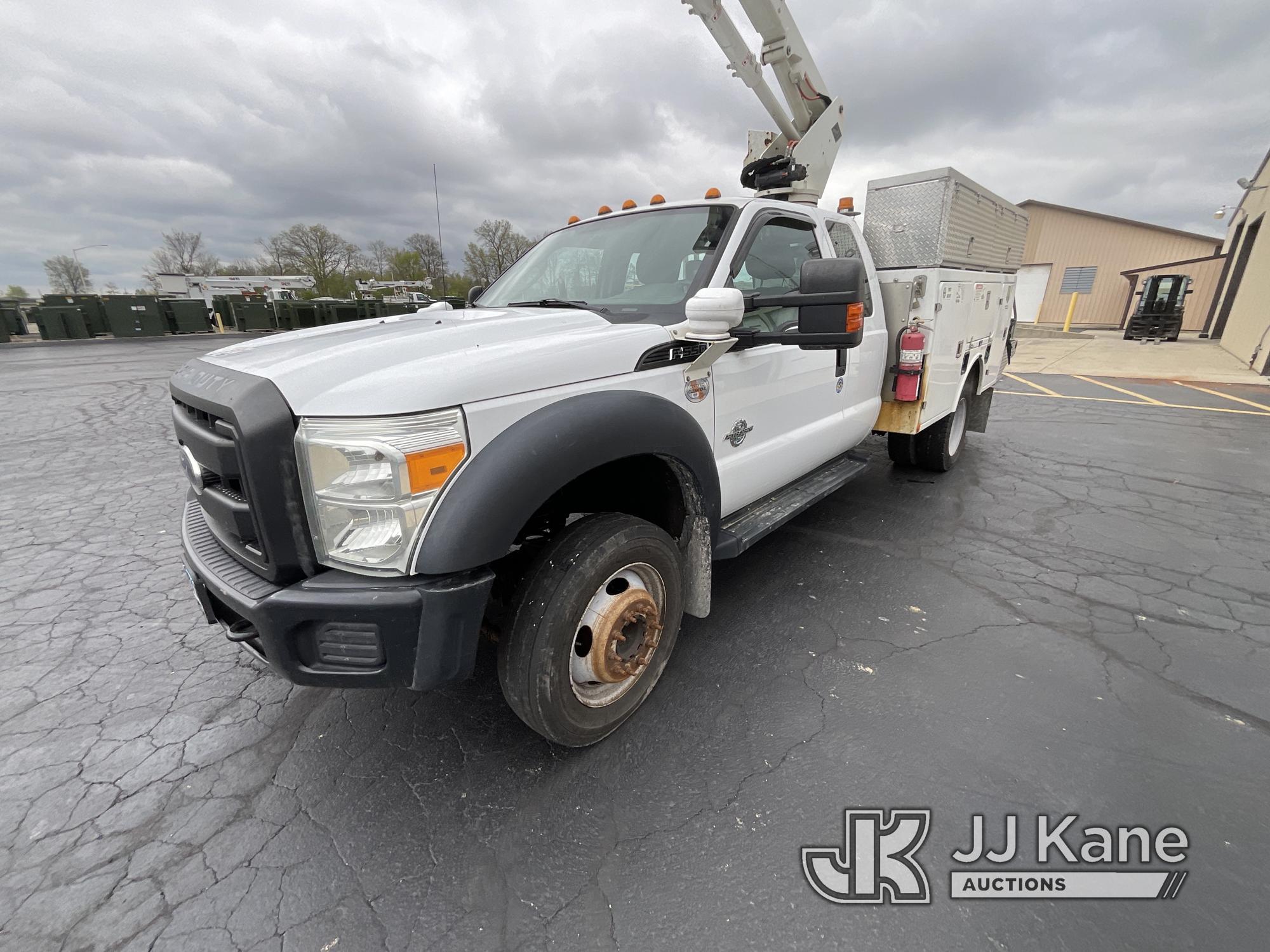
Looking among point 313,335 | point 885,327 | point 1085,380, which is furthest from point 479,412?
point 1085,380

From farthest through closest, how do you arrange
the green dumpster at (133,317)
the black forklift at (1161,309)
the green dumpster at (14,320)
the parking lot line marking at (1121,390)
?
the green dumpster at (133,317), the green dumpster at (14,320), the black forklift at (1161,309), the parking lot line marking at (1121,390)

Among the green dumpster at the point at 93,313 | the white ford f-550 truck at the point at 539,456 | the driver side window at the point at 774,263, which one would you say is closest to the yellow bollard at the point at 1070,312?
the driver side window at the point at 774,263

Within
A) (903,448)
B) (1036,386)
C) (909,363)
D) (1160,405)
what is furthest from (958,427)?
(1036,386)

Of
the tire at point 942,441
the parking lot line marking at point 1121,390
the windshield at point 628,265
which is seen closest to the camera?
the windshield at point 628,265

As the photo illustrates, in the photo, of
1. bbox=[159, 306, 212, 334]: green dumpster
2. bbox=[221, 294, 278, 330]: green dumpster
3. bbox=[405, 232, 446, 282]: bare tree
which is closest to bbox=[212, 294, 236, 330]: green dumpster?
bbox=[221, 294, 278, 330]: green dumpster

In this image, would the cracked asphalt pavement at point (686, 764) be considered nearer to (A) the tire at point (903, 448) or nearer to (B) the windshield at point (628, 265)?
(A) the tire at point (903, 448)

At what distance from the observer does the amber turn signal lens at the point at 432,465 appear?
1.54 m

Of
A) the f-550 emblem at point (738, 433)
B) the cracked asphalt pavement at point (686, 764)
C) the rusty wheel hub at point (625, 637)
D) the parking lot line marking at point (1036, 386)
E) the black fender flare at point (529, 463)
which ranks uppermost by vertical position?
the black fender flare at point (529, 463)

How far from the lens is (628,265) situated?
9.39ft

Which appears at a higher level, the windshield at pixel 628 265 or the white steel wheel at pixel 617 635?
the windshield at pixel 628 265

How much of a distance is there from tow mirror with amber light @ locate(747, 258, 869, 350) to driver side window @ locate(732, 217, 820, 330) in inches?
17.1

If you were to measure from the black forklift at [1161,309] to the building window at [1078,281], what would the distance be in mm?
7738

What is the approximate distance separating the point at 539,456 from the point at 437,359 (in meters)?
0.41

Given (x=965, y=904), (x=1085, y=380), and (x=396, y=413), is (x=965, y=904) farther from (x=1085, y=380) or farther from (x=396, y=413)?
(x=1085, y=380)
